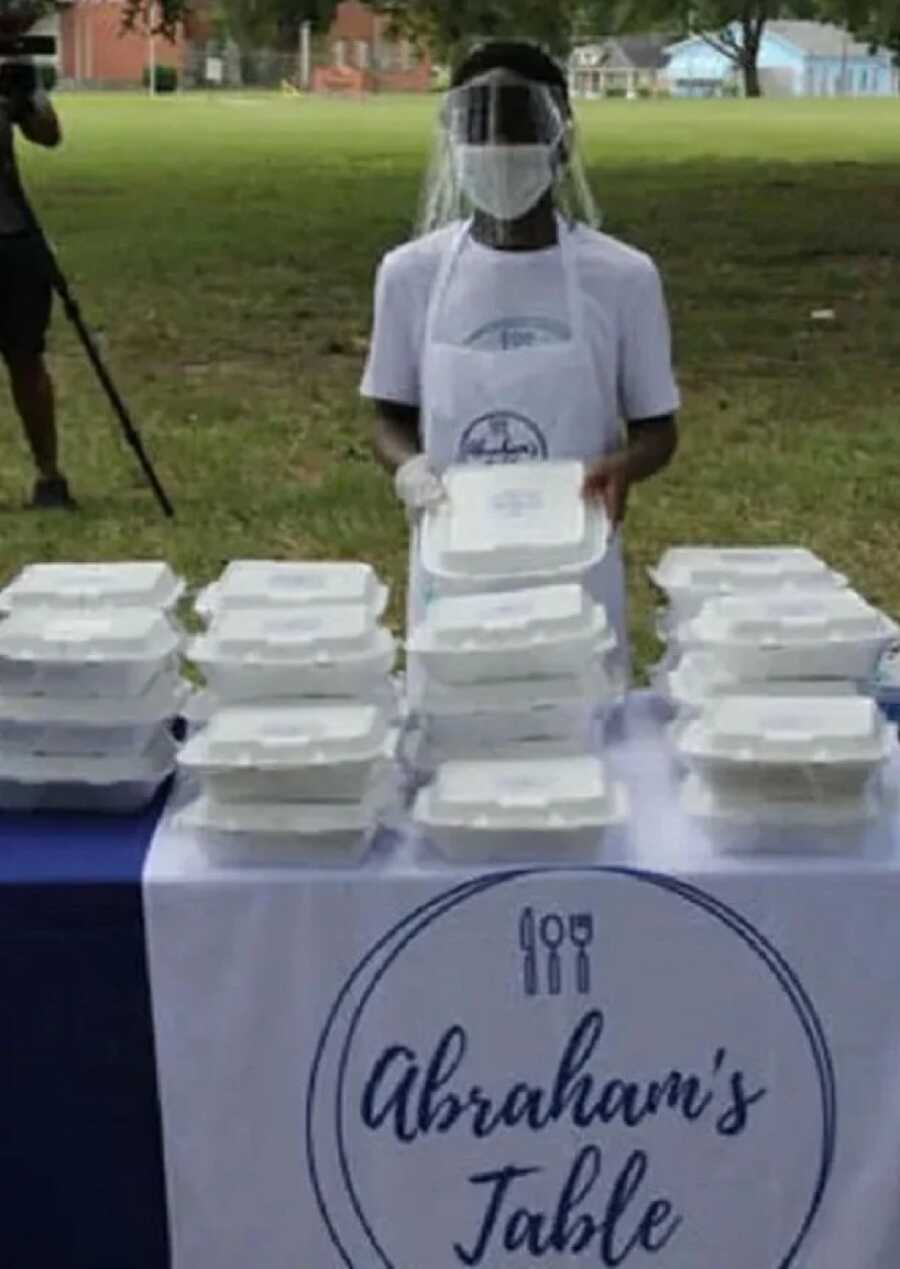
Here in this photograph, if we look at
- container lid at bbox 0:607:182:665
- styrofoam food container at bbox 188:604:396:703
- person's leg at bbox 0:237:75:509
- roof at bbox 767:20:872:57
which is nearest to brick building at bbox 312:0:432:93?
roof at bbox 767:20:872:57

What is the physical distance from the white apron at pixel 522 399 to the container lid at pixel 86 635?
65 centimetres

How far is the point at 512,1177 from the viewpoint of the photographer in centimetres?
299

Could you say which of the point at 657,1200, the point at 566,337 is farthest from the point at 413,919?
the point at 566,337

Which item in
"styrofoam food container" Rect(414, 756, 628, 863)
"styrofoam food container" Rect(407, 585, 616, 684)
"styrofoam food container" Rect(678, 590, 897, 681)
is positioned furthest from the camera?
"styrofoam food container" Rect(678, 590, 897, 681)

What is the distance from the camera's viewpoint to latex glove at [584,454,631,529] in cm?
378

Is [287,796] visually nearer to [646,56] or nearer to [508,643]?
[508,643]

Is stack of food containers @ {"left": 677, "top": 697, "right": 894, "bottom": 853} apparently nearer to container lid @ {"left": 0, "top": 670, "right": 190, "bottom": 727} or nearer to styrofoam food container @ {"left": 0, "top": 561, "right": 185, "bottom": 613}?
container lid @ {"left": 0, "top": 670, "right": 190, "bottom": 727}

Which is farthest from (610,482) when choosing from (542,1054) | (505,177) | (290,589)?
(542,1054)

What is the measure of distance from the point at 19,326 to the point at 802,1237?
6157 millimetres

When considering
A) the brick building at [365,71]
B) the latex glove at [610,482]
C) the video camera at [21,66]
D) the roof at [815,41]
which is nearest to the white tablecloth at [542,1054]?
the latex glove at [610,482]

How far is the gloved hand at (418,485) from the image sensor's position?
352 cm

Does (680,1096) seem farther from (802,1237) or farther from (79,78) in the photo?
(79,78)

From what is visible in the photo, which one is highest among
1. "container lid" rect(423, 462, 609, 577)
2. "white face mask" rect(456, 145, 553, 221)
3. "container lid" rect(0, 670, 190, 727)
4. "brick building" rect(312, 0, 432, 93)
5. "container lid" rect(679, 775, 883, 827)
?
"white face mask" rect(456, 145, 553, 221)

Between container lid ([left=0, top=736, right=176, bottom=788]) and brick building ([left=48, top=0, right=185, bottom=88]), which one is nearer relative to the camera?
container lid ([left=0, top=736, right=176, bottom=788])
